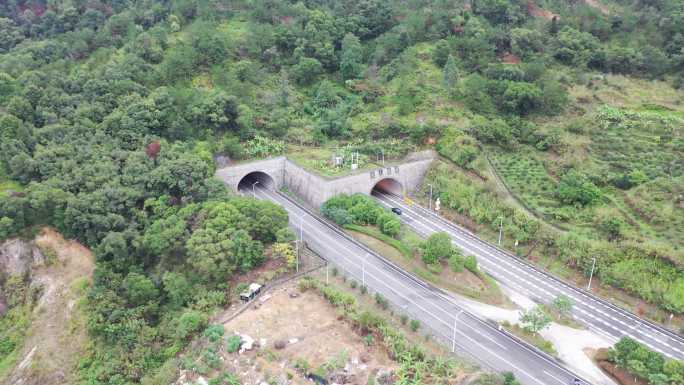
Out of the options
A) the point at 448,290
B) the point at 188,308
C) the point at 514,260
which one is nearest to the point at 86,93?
the point at 188,308

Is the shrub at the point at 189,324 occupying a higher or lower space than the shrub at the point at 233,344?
lower

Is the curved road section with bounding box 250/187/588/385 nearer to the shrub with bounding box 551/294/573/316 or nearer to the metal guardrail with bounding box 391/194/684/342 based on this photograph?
the shrub with bounding box 551/294/573/316

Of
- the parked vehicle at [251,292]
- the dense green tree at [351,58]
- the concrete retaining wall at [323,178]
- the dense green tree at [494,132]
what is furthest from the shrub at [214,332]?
the dense green tree at [351,58]

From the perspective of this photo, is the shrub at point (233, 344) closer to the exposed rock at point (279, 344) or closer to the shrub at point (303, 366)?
the exposed rock at point (279, 344)

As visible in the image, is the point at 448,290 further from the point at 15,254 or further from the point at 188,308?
the point at 15,254

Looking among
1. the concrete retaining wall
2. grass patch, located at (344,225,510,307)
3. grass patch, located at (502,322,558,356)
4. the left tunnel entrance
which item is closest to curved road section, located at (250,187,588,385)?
grass patch, located at (502,322,558,356)

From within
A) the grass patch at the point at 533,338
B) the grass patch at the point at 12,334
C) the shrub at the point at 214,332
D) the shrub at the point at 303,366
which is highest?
the shrub at the point at 214,332

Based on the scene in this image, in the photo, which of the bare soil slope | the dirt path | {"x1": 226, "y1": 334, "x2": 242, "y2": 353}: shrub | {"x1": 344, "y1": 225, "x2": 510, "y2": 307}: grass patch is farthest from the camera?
the dirt path
